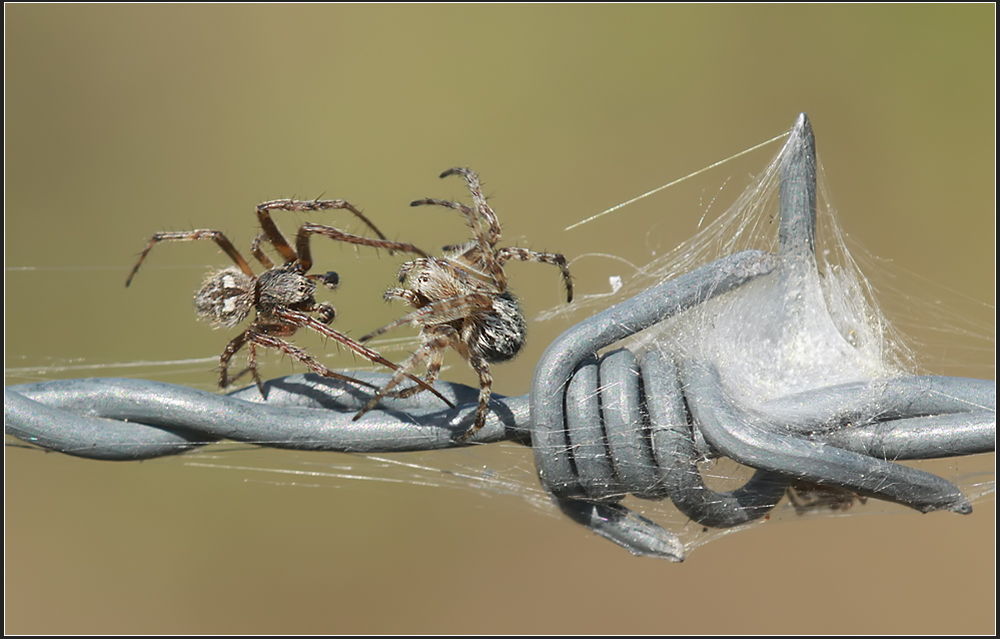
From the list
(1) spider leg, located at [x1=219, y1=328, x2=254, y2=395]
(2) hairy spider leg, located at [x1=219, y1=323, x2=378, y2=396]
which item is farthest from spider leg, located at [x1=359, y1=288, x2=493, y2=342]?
(1) spider leg, located at [x1=219, y1=328, x2=254, y2=395]

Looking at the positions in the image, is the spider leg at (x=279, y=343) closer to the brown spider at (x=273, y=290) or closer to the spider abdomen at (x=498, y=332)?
the brown spider at (x=273, y=290)

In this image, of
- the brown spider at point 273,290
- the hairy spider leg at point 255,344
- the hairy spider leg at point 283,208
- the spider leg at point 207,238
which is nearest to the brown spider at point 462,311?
the brown spider at point 273,290

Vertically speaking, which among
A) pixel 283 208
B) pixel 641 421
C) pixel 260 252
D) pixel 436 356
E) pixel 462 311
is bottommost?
pixel 641 421

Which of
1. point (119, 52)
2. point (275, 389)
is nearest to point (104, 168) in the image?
point (119, 52)

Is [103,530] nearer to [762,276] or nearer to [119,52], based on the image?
[119,52]

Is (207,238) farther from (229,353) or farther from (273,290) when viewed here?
(229,353)

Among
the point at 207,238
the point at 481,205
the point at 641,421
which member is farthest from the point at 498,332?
the point at 207,238

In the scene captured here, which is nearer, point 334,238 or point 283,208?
point 334,238
